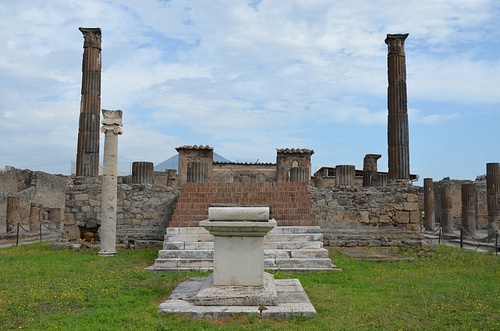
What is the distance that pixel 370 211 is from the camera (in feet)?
46.9

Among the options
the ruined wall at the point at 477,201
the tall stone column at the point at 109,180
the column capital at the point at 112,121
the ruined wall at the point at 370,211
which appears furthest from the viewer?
the ruined wall at the point at 477,201

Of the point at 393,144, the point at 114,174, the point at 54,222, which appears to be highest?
the point at 393,144

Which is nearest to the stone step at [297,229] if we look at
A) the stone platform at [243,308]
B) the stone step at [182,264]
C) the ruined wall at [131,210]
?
the stone step at [182,264]

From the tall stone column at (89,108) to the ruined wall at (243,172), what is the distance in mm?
19554

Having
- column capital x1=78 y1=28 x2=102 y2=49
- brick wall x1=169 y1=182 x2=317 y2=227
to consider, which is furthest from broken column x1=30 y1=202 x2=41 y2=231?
brick wall x1=169 y1=182 x2=317 y2=227

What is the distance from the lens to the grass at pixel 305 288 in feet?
17.4

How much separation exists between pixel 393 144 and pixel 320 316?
1092cm

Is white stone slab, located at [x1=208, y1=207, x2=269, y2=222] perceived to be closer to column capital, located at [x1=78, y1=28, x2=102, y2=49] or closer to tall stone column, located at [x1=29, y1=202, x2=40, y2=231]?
column capital, located at [x1=78, y1=28, x2=102, y2=49]

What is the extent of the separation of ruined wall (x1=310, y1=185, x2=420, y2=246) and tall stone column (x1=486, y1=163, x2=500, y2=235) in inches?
303

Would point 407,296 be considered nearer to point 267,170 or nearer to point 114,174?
point 114,174

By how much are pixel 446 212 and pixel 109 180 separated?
19205 mm

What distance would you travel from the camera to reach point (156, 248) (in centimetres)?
1390

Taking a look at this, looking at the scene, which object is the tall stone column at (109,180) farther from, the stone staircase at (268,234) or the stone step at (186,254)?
the stone step at (186,254)

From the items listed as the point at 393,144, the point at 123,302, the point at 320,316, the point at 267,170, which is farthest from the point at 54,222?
the point at 320,316
